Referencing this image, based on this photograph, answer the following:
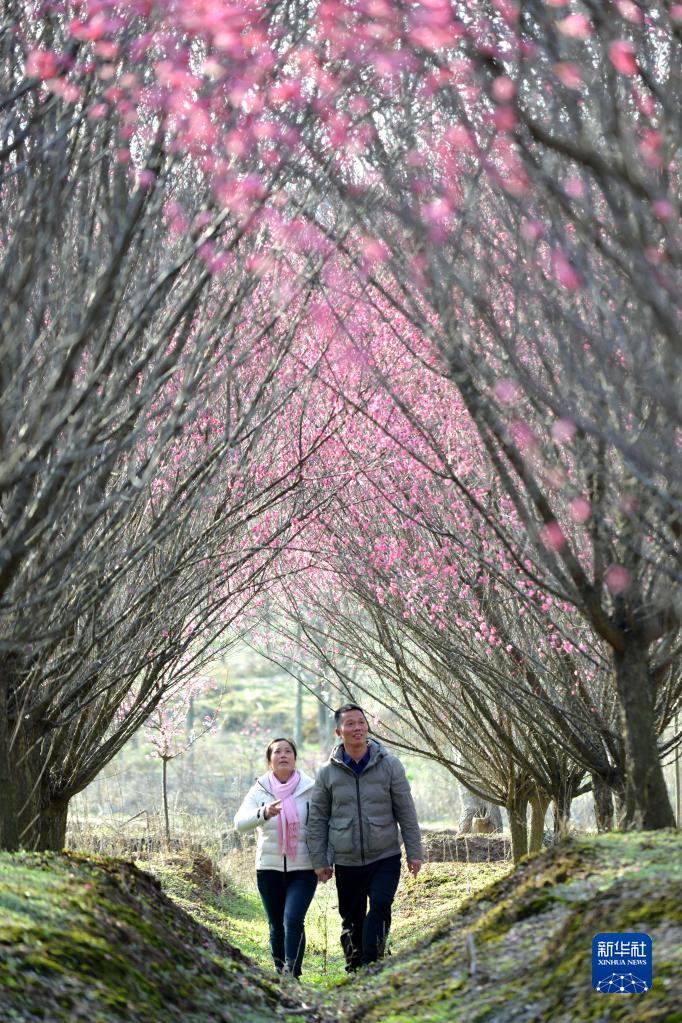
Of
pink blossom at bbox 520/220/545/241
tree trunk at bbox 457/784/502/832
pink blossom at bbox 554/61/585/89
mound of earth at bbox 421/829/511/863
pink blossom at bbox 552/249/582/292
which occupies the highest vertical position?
pink blossom at bbox 554/61/585/89

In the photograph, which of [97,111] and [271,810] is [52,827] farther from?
Answer: [97,111]

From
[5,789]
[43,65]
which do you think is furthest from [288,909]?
[43,65]

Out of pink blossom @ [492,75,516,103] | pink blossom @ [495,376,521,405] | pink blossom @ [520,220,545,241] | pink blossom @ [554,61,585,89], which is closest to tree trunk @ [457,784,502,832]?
pink blossom @ [495,376,521,405]

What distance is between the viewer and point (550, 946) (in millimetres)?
4457

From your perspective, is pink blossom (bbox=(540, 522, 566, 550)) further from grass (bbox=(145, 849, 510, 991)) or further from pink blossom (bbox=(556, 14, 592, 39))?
grass (bbox=(145, 849, 510, 991))

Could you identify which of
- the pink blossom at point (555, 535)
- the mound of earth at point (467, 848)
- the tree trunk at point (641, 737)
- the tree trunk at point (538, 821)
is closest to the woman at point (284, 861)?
the tree trunk at point (641, 737)

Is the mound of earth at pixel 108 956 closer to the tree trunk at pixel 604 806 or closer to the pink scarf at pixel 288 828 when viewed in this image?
the pink scarf at pixel 288 828

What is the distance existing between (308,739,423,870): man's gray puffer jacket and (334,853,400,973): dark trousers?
78 mm

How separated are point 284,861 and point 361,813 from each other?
→ 0.73 m

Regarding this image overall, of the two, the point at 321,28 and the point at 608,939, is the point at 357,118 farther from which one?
the point at 608,939

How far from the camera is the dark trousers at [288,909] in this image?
7.02 meters

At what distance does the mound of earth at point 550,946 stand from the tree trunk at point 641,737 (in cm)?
32

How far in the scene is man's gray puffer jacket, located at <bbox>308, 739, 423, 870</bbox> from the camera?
680 cm

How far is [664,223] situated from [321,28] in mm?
2057
